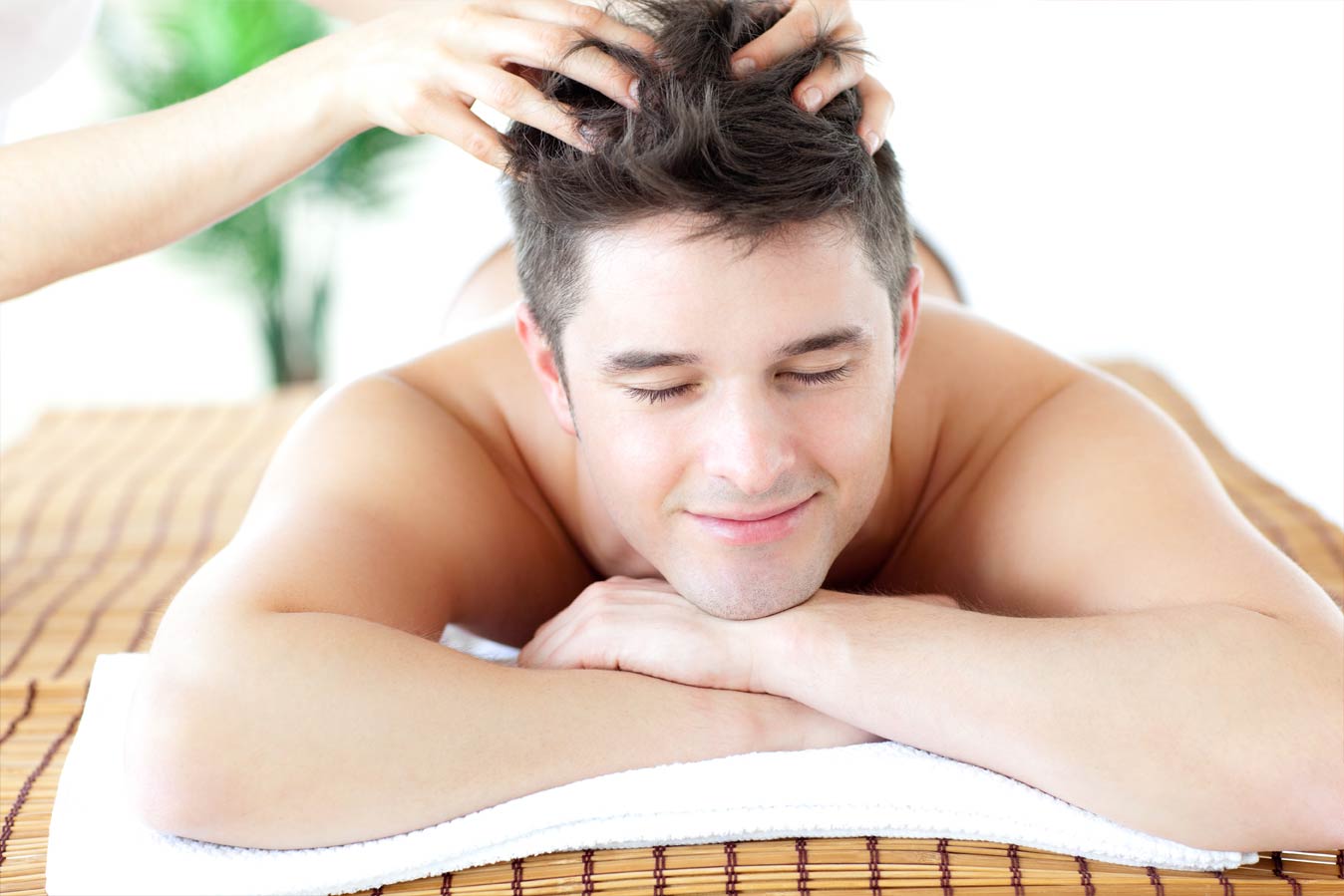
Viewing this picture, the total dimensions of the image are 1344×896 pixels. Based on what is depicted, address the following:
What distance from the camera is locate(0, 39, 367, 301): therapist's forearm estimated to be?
1500 mm

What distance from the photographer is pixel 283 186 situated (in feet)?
14.5

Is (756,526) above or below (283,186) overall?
below

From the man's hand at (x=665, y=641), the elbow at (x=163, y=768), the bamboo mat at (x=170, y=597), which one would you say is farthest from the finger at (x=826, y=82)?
the elbow at (x=163, y=768)

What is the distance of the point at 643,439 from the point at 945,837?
0.47 metres

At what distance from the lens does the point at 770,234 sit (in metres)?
1.32

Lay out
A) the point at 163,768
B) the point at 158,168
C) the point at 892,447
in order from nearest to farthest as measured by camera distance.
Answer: the point at 163,768, the point at 158,168, the point at 892,447

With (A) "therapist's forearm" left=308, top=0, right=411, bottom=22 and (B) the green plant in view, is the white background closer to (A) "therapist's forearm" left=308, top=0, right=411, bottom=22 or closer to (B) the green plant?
(B) the green plant

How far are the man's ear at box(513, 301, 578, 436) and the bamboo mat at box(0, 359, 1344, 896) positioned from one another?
546 mm

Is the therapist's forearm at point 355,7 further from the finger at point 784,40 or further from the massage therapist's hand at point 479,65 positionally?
the finger at point 784,40

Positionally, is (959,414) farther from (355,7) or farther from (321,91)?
(355,7)

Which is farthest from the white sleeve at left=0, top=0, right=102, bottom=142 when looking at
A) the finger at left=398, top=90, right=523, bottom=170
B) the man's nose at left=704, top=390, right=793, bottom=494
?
the man's nose at left=704, top=390, right=793, bottom=494

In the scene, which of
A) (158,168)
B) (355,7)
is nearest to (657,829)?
(158,168)

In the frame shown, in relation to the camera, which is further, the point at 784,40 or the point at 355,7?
the point at 355,7

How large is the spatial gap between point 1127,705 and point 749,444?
0.41 meters
